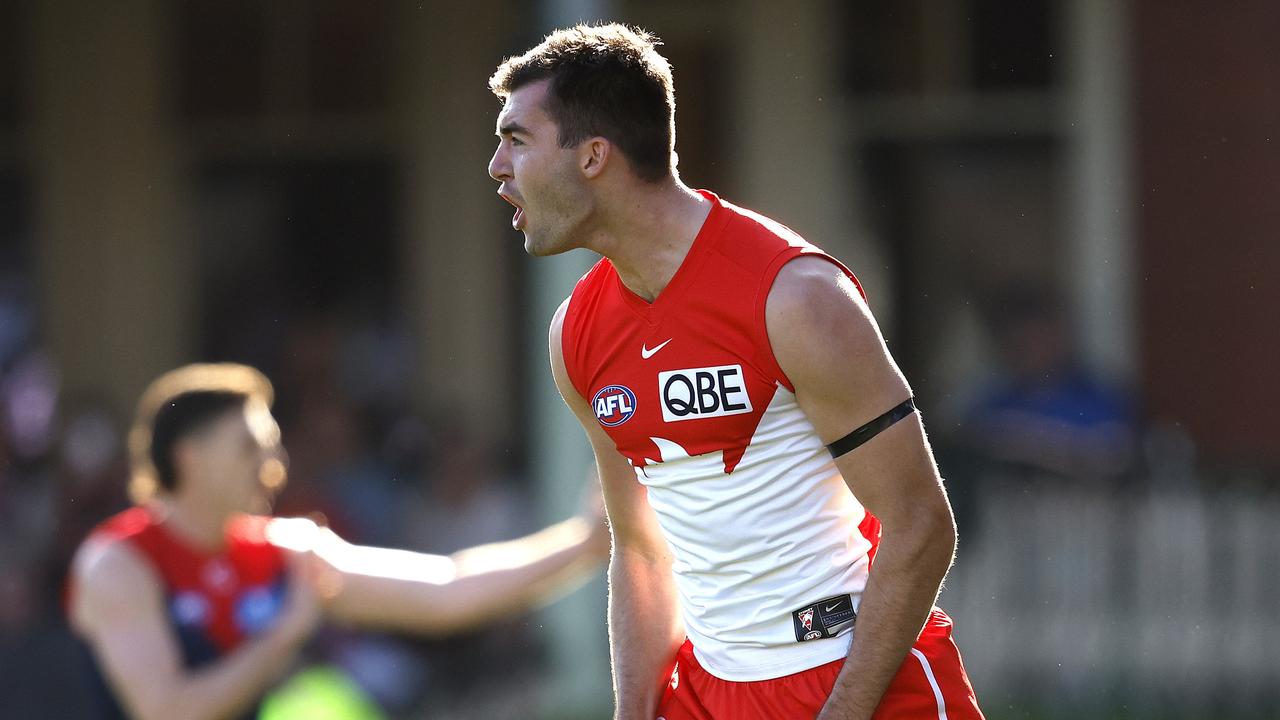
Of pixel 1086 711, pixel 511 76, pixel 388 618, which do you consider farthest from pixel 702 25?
pixel 511 76

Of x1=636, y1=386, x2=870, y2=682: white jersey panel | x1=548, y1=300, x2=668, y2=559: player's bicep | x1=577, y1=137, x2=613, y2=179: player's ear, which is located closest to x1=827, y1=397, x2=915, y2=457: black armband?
x1=636, y1=386, x2=870, y2=682: white jersey panel

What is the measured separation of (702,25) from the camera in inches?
418

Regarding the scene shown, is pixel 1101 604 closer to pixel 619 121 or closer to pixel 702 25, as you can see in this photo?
pixel 702 25

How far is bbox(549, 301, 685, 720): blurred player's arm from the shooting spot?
12.4 ft

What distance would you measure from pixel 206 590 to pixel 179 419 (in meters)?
0.54

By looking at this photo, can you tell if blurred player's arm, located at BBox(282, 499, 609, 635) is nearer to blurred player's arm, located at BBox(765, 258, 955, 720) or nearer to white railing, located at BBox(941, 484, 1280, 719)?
blurred player's arm, located at BBox(765, 258, 955, 720)

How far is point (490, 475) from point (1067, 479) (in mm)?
3308

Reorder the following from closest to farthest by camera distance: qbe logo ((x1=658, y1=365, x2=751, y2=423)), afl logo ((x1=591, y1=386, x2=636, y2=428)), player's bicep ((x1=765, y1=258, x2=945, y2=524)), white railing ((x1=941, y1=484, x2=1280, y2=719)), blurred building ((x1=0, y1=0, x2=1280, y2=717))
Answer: player's bicep ((x1=765, y1=258, x2=945, y2=524)), qbe logo ((x1=658, y1=365, x2=751, y2=423)), afl logo ((x1=591, y1=386, x2=636, y2=428)), white railing ((x1=941, y1=484, x2=1280, y2=719)), blurred building ((x1=0, y1=0, x2=1280, y2=717))

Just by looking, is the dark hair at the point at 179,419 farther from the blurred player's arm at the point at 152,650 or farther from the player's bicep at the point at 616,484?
the player's bicep at the point at 616,484

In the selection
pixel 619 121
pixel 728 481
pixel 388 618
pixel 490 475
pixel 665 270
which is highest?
pixel 619 121

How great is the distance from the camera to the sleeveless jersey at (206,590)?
491 centimetres

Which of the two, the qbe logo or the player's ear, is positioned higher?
the player's ear

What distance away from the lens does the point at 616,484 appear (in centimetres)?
385

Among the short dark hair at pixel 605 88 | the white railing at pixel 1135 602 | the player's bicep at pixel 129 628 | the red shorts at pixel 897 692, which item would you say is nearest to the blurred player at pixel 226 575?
the player's bicep at pixel 129 628
